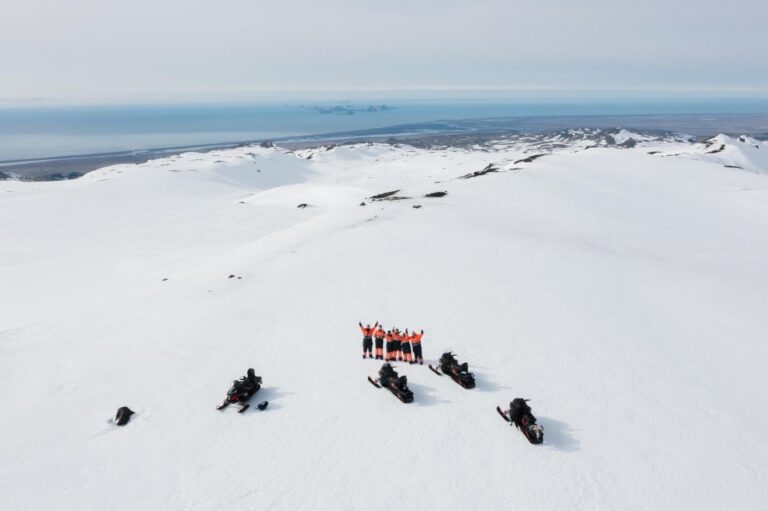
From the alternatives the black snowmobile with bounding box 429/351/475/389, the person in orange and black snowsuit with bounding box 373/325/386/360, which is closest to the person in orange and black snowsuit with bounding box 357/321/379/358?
the person in orange and black snowsuit with bounding box 373/325/386/360

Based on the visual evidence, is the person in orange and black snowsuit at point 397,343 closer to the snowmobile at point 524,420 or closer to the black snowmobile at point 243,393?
the snowmobile at point 524,420

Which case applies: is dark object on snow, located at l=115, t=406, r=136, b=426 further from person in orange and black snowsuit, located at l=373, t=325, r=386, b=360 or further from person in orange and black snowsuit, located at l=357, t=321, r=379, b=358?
person in orange and black snowsuit, located at l=373, t=325, r=386, b=360

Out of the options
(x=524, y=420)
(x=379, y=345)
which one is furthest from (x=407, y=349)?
(x=524, y=420)

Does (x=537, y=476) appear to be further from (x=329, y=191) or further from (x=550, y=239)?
(x=329, y=191)

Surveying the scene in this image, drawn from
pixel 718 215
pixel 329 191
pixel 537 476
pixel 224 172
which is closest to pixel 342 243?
pixel 537 476

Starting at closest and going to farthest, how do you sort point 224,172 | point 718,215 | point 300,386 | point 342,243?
point 300,386, point 342,243, point 718,215, point 224,172

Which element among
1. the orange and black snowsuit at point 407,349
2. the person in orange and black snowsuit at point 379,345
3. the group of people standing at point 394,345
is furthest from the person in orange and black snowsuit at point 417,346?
the person in orange and black snowsuit at point 379,345

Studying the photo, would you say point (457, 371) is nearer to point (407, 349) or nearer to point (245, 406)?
point (407, 349)
